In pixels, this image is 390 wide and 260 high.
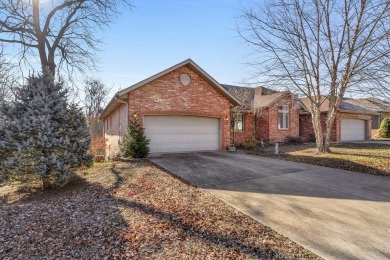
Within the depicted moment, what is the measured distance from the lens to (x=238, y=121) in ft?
58.3

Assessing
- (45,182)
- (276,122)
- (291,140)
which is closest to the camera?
(45,182)

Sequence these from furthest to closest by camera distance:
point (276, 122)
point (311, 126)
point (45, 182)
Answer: point (311, 126) < point (276, 122) < point (45, 182)

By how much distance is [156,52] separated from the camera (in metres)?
12.9

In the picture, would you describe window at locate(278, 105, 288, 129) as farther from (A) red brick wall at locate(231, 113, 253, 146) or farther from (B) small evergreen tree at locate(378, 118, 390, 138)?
(B) small evergreen tree at locate(378, 118, 390, 138)

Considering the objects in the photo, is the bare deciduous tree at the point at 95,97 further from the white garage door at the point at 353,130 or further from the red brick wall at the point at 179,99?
the white garage door at the point at 353,130

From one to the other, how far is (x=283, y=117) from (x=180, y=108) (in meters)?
10.7

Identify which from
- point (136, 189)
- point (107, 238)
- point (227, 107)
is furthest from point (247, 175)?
point (227, 107)

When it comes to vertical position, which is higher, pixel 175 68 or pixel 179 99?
pixel 175 68

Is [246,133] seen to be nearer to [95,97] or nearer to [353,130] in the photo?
[353,130]

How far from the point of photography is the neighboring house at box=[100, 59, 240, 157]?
38.1ft

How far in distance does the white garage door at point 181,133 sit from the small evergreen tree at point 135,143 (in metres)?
1.10

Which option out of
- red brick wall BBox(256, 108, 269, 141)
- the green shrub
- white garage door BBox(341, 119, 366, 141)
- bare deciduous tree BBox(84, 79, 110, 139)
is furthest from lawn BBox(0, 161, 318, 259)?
bare deciduous tree BBox(84, 79, 110, 139)

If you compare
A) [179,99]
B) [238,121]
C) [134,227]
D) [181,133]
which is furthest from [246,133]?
[134,227]

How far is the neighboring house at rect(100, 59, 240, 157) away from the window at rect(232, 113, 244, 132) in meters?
3.06
